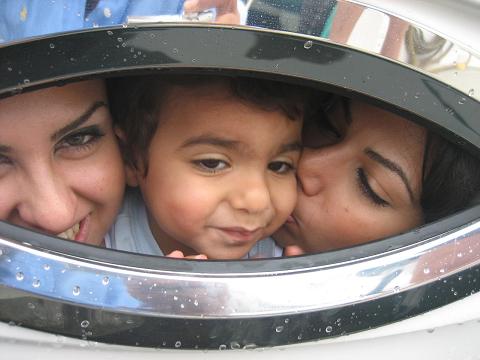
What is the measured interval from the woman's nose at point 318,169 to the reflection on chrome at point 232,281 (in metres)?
0.32

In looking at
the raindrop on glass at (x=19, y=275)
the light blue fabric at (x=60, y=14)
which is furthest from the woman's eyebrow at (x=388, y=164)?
the raindrop on glass at (x=19, y=275)

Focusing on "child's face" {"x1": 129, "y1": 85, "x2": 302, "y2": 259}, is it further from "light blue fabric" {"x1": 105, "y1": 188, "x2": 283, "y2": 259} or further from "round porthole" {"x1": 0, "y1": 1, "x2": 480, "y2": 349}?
"round porthole" {"x1": 0, "y1": 1, "x2": 480, "y2": 349}

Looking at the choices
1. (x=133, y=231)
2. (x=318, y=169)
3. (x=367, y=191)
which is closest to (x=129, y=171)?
(x=133, y=231)

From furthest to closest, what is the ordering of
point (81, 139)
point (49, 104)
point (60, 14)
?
1. point (81, 139)
2. point (49, 104)
3. point (60, 14)

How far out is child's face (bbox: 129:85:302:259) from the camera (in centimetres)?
131

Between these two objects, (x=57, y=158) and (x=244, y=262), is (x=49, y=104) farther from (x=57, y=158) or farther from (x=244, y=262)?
(x=244, y=262)

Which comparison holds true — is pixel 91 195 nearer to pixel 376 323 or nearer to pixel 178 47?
pixel 178 47

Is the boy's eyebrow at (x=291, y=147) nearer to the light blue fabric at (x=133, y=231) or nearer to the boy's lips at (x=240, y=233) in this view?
the boy's lips at (x=240, y=233)

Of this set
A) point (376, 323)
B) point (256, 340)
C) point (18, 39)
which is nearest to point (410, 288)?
point (376, 323)

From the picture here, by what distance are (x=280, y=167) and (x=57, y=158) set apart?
463mm

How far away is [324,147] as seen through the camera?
1431mm

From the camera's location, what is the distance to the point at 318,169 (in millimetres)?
1426

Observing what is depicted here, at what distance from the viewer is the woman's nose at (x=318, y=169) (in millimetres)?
1401

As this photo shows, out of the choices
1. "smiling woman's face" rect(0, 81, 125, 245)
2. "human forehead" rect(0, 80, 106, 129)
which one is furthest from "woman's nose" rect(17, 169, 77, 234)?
"human forehead" rect(0, 80, 106, 129)
